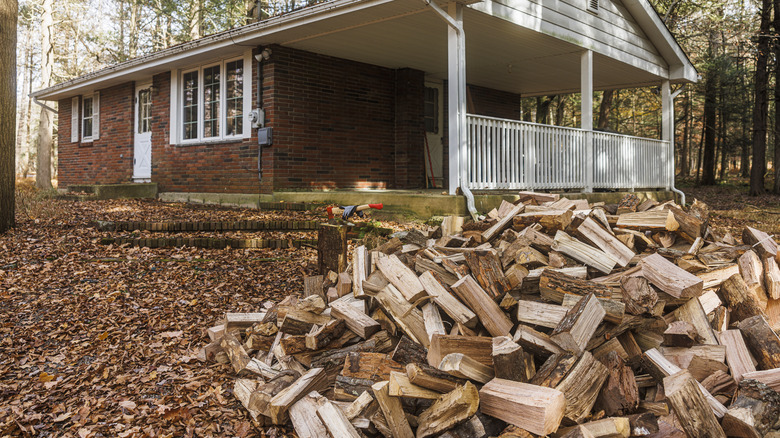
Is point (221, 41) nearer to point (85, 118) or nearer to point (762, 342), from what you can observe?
point (85, 118)

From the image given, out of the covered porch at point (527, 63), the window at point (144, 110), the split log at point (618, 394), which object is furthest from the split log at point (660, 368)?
the window at point (144, 110)

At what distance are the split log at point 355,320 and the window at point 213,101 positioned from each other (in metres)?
7.82

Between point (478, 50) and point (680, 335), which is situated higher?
point (478, 50)

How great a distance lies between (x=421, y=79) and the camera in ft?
36.9

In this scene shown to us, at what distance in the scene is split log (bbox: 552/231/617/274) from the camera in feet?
9.35

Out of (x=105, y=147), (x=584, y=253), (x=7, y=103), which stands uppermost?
(x=105, y=147)

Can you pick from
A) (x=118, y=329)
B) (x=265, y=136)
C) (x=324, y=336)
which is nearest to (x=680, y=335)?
(x=324, y=336)

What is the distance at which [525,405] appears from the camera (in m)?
1.87

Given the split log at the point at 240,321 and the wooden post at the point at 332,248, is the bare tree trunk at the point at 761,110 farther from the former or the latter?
the split log at the point at 240,321

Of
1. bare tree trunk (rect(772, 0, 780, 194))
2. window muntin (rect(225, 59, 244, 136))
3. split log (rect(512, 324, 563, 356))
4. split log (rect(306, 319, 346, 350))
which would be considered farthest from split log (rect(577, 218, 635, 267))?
bare tree trunk (rect(772, 0, 780, 194))

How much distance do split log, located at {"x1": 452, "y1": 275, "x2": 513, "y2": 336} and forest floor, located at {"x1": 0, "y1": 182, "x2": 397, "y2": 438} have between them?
3.37 ft

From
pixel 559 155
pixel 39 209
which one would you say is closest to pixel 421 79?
pixel 559 155

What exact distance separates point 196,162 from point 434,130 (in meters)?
5.12

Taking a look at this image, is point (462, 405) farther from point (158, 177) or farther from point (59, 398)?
point (158, 177)
